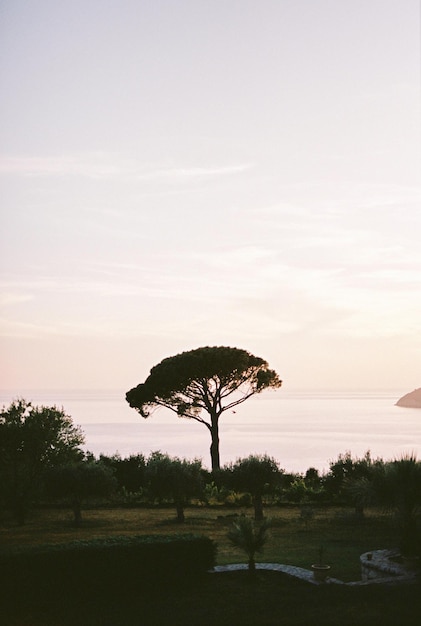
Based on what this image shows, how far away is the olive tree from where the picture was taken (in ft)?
140

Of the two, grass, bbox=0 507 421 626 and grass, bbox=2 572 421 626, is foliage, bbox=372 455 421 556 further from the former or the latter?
grass, bbox=2 572 421 626

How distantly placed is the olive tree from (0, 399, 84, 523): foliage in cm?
925

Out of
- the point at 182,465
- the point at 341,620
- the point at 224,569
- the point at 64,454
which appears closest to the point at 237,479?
the point at 182,465

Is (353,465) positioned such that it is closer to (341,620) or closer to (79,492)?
(79,492)

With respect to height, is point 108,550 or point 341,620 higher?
point 108,550

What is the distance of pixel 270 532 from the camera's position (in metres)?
18.9

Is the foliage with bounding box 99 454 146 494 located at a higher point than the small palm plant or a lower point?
higher

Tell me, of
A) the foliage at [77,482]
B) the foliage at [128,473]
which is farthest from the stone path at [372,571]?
the foliage at [128,473]

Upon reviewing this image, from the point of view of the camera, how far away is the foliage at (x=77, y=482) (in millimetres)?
28734

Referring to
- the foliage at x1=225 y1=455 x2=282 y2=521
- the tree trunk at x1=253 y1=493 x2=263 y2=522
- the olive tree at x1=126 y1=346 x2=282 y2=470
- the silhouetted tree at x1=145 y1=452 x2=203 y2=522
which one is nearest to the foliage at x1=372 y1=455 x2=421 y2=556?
the foliage at x1=225 y1=455 x2=282 y2=521

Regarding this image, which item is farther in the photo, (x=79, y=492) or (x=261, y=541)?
(x=79, y=492)

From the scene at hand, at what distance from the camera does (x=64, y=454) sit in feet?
110

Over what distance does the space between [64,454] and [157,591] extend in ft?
65.6

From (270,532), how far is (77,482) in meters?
12.6
